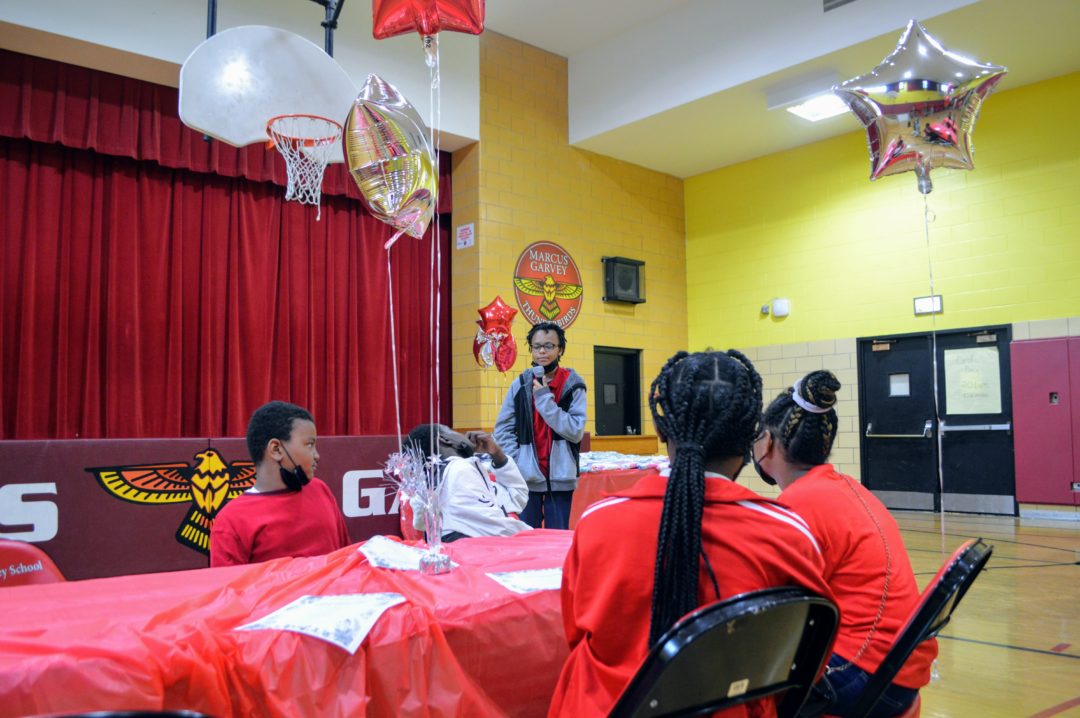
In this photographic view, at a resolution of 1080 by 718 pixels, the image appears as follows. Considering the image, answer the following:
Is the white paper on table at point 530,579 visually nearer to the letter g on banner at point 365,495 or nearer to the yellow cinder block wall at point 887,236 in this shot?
the letter g on banner at point 365,495

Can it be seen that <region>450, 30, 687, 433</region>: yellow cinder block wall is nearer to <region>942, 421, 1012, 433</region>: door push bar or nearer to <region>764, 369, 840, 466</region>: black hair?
<region>942, 421, 1012, 433</region>: door push bar

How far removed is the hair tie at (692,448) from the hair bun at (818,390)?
0.71 meters

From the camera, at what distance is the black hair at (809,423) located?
1938 millimetres

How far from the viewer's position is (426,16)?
3596 mm

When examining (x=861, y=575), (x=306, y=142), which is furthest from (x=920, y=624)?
(x=306, y=142)

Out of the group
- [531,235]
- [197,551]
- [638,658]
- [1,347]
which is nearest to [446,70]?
[531,235]

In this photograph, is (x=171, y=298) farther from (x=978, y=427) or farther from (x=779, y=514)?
(x=978, y=427)

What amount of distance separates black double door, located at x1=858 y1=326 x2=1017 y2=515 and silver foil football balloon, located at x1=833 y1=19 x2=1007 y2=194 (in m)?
3.12

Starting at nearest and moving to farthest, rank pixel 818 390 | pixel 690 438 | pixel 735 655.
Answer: pixel 735 655, pixel 690 438, pixel 818 390

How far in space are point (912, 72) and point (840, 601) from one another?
398 cm

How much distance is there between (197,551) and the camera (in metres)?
4.94

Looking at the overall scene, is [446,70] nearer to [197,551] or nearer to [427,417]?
[427,417]

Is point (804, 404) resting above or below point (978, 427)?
above

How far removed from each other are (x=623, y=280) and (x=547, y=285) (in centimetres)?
115
